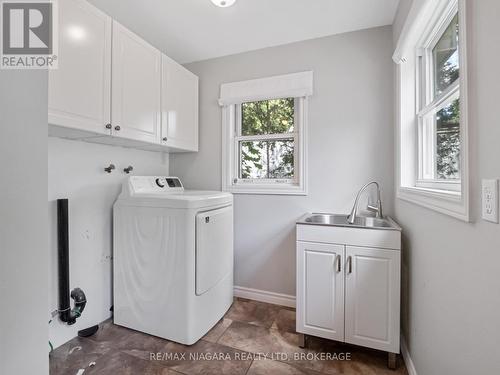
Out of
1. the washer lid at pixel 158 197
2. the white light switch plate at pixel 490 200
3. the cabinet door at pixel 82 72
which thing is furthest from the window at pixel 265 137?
the white light switch plate at pixel 490 200

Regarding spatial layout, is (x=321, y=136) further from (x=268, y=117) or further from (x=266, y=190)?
(x=266, y=190)

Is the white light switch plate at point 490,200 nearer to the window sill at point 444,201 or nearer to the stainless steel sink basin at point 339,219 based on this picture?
the window sill at point 444,201

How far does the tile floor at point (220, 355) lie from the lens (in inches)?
58.7

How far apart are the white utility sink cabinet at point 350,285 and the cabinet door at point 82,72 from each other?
61.0 inches

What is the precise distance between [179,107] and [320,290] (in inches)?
77.7

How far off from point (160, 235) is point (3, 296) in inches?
52.1

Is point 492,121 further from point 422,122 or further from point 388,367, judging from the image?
point 388,367

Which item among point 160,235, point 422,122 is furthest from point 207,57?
point 422,122

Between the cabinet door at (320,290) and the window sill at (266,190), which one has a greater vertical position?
the window sill at (266,190)

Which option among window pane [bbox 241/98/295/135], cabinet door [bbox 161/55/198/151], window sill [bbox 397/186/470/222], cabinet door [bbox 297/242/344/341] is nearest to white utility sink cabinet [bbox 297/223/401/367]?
cabinet door [bbox 297/242/344/341]

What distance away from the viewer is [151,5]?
1781 mm

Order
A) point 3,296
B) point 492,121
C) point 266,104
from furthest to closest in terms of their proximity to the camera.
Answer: point 266,104 → point 492,121 → point 3,296

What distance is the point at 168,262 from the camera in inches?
67.7

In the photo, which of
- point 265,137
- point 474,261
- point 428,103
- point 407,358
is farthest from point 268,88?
point 407,358
